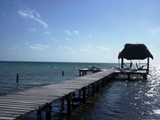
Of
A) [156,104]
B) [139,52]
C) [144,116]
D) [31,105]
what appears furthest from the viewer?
[139,52]

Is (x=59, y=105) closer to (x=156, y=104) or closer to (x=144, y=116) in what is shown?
(x=144, y=116)

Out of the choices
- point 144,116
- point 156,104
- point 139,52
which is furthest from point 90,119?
point 139,52

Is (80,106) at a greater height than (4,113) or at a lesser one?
lesser

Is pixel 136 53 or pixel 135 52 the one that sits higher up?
pixel 135 52

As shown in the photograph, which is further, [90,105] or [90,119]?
[90,105]

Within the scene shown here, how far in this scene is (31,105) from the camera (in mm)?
7035

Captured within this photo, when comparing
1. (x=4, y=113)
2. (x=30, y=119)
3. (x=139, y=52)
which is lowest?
(x=30, y=119)

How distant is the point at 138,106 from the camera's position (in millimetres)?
12602

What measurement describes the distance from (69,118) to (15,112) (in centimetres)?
433

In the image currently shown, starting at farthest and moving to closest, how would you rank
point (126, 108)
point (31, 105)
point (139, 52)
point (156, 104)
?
point (139, 52), point (156, 104), point (126, 108), point (31, 105)

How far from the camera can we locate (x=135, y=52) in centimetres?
3750

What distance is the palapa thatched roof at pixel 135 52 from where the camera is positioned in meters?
36.9

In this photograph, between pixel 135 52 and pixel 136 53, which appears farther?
pixel 135 52

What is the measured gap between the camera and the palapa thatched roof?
121 ft
